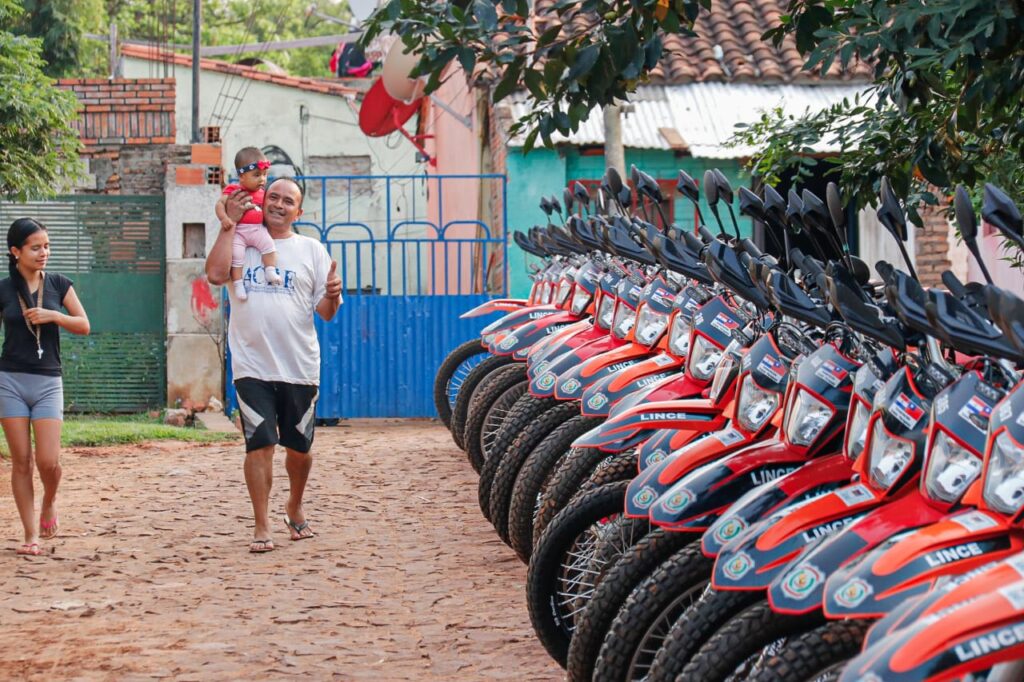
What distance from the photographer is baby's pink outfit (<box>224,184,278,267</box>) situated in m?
7.27

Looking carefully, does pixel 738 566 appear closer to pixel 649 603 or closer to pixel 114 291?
pixel 649 603

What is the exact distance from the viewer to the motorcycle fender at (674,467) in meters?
4.12

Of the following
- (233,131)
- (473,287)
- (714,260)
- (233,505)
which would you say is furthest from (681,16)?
(233,131)

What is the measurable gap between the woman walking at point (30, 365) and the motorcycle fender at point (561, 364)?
2367mm

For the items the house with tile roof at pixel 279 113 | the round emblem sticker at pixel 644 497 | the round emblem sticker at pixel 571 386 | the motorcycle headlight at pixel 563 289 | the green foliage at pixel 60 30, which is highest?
the green foliage at pixel 60 30

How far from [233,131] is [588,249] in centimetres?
2031

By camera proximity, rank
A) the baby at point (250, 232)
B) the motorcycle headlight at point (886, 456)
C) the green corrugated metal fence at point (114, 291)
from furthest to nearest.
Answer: the green corrugated metal fence at point (114, 291) → the baby at point (250, 232) → the motorcycle headlight at point (886, 456)

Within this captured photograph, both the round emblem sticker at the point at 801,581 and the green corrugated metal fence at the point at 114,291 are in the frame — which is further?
the green corrugated metal fence at the point at 114,291

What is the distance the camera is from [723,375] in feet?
15.2

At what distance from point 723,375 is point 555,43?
5.82 feet

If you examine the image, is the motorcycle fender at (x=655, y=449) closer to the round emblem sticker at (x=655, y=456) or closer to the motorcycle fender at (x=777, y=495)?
the round emblem sticker at (x=655, y=456)

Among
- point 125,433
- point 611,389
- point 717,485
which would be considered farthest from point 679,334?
point 125,433

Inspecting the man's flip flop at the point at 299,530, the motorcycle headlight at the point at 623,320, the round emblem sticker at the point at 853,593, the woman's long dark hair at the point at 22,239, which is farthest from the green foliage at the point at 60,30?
the round emblem sticker at the point at 853,593

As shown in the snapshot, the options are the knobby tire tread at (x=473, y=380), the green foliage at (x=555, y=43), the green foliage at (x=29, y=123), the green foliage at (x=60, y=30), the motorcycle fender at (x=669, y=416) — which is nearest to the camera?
the motorcycle fender at (x=669, y=416)
